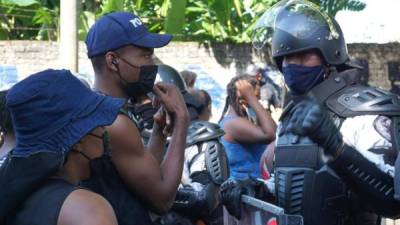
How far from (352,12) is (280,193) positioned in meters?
11.0

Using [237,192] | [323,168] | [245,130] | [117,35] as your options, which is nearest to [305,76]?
[323,168]

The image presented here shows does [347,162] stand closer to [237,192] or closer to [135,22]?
[237,192]

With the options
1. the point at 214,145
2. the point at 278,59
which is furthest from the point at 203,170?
the point at 278,59

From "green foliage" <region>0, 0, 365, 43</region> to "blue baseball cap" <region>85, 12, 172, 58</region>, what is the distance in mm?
9265

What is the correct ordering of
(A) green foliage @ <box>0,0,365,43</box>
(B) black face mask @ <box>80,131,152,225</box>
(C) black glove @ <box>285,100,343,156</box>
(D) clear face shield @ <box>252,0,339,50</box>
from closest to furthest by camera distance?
(B) black face mask @ <box>80,131,152,225</box> → (C) black glove @ <box>285,100,343,156</box> → (D) clear face shield @ <box>252,0,339,50</box> → (A) green foliage @ <box>0,0,365,43</box>

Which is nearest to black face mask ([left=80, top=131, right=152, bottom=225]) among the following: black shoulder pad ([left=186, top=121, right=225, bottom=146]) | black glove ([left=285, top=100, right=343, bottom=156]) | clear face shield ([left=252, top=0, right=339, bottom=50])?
black glove ([left=285, top=100, right=343, bottom=156])

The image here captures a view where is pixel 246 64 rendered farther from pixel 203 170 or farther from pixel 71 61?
pixel 203 170

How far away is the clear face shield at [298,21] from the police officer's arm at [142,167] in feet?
3.39

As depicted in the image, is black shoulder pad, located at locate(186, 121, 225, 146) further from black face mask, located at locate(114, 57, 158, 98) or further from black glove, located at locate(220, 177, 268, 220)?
black face mask, located at locate(114, 57, 158, 98)

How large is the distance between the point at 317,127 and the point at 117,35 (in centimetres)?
90

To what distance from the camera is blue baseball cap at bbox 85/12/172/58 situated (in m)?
3.61

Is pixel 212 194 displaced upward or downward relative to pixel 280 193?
downward

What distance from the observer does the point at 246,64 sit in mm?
12508

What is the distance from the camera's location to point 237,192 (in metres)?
4.08
